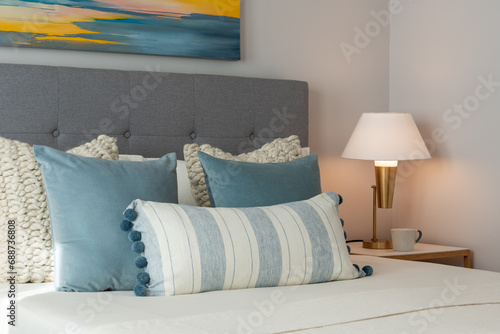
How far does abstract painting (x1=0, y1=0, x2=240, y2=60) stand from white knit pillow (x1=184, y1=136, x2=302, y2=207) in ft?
2.01

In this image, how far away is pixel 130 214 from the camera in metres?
1.80

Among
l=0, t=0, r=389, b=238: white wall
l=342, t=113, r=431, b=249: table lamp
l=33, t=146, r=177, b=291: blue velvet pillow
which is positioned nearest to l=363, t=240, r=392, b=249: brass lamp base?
l=342, t=113, r=431, b=249: table lamp

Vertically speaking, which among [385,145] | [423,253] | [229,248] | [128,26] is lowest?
[423,253]

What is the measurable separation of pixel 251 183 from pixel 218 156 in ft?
0.98

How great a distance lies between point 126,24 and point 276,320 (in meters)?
1.70

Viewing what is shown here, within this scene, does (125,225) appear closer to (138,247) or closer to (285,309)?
(138,247)

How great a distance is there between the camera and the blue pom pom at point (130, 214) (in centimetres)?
180

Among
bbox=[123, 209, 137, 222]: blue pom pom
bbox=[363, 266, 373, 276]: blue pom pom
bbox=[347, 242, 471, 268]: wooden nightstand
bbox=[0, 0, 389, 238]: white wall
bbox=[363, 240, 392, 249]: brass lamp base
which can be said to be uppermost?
bbox=[0, 0, 389, 238]: white wall

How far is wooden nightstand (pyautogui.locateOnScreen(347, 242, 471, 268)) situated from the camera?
9.60 ft

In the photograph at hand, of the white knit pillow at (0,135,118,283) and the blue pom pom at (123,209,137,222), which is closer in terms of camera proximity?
the blue pom pom at (123,209,137,222)

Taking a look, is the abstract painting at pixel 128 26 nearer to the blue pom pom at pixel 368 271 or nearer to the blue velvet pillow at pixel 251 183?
the blue velvet pillow at pixel 251 183

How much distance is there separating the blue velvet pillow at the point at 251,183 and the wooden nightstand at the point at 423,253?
83 centimetres

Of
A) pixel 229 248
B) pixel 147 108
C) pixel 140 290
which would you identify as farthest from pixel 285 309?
pixel 147 108

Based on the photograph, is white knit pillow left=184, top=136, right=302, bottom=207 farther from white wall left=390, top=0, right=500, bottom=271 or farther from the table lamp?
white wall left=390, top=0, right=500, bottom=271
